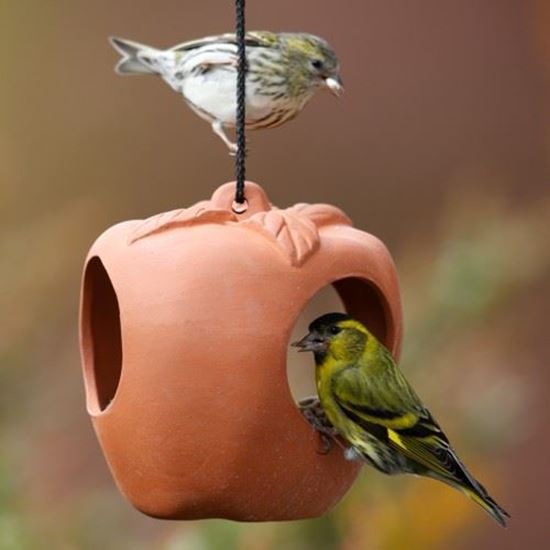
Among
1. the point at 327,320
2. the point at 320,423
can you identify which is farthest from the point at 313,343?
the point at 320,423

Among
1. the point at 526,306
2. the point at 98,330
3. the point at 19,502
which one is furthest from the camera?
the point at 526,306

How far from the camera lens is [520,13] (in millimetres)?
7188

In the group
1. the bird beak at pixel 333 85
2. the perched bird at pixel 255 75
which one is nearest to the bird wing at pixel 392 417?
the perched bird at pixel 255 75

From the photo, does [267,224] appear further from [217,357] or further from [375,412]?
[375,412]

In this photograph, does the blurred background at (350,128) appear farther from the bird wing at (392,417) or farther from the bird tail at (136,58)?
the bird wing at (392,417)

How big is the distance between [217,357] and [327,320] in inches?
15.0

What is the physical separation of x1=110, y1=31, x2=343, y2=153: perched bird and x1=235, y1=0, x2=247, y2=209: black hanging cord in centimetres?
11

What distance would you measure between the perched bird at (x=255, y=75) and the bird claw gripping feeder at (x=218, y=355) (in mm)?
295

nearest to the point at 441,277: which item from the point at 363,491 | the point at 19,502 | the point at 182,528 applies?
the point at 363,491

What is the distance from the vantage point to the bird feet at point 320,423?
10.3 ft

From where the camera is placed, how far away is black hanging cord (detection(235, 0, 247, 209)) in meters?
3.09

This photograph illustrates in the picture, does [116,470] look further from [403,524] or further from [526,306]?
[526,306]

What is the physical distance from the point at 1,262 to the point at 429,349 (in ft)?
4.07

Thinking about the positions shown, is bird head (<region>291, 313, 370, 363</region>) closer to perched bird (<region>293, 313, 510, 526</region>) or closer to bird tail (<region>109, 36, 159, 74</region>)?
perched bird (<region>293, 313, 510, 526</region>)
